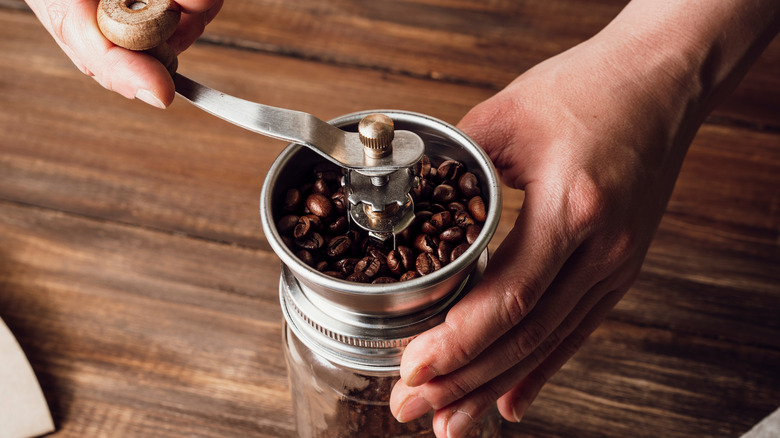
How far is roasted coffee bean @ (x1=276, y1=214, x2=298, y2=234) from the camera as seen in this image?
0.62 meters

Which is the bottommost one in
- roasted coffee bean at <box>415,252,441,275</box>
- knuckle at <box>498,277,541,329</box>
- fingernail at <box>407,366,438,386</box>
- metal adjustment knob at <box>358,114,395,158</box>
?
fingernail at <box>407,366,438,386</box>

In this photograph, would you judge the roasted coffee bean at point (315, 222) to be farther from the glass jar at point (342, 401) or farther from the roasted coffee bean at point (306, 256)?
the glass jar at point (342, 401)

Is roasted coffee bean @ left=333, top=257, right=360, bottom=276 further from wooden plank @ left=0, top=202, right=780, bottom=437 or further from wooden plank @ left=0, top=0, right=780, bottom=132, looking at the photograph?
wooden plank @ left=0, top=0, right=780, bottom=132

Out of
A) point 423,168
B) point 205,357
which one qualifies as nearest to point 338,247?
point 423,168

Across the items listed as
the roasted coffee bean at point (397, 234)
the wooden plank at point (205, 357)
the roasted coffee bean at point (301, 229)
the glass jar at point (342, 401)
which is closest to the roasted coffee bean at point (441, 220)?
the roasted coffee bean at point (397, 234)

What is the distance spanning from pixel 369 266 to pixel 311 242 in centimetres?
6

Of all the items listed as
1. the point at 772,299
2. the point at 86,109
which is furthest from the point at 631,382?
the point at 86,109

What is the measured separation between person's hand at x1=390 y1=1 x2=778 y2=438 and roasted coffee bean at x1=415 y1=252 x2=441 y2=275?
0.17 feet

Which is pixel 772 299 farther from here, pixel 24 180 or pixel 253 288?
pixel 24 180

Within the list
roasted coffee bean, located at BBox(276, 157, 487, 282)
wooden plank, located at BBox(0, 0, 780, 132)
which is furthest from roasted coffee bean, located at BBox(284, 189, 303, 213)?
wooden plank, located at BBox(0, 0, 780, 132)

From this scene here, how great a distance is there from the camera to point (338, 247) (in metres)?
0.63

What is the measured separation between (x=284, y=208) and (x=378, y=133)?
0.14 m

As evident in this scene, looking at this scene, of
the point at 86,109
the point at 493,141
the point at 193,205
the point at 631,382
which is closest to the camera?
the point at 493,141

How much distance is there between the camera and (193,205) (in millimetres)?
1134
